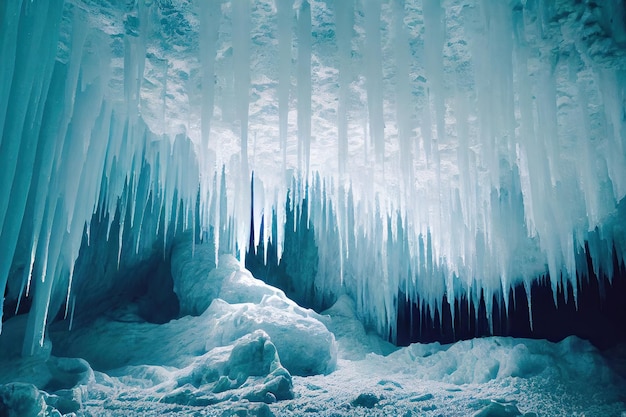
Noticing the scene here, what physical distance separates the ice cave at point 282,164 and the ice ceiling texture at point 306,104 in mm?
41

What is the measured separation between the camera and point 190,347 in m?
10.5

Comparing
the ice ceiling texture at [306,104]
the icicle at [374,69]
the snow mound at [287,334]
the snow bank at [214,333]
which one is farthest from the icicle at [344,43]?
the snow bank at [214,333]

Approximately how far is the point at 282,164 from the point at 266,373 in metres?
4.17

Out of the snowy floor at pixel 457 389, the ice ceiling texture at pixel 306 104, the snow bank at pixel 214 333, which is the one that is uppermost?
the ice ceiling texture at pixel 306 104

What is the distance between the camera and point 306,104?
22.1 feet

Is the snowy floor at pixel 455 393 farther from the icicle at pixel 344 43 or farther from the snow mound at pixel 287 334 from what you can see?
the icicle at pixel 344 43

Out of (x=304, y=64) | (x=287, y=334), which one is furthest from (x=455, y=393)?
(x=304, y=64)

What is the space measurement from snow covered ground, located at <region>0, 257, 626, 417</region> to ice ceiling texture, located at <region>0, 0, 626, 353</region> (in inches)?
63.3

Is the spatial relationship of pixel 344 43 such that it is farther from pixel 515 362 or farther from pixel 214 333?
pixel 515 362

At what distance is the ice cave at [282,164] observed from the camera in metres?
5.94

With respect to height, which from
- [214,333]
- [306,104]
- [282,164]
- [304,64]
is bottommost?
[214,333]

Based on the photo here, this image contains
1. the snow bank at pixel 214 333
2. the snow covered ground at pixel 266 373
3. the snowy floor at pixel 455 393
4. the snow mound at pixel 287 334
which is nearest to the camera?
the snowy floor at pixel 455 393

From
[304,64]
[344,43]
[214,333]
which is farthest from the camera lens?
[214,333]

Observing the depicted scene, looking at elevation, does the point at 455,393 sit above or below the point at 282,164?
below
